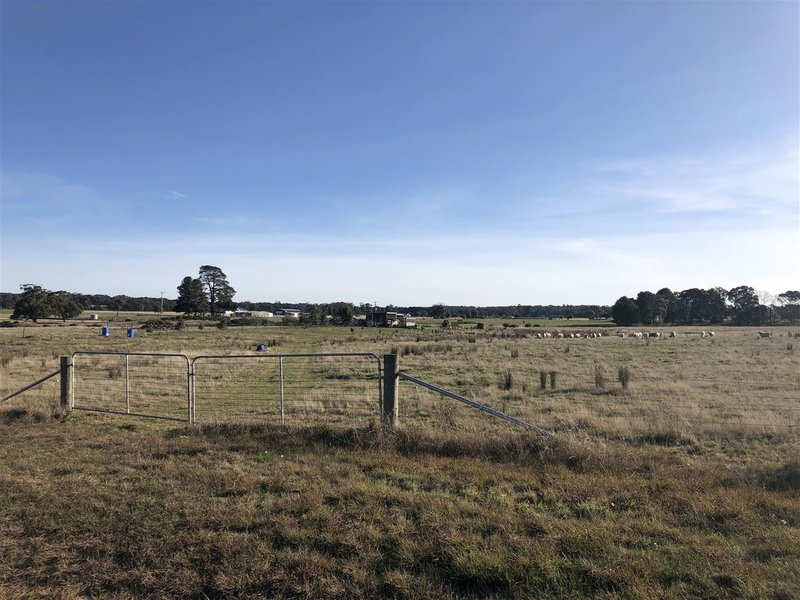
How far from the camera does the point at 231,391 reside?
54.7 ft

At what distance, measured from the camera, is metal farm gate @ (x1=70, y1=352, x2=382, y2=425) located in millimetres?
10742

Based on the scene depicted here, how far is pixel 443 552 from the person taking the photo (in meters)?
4.27

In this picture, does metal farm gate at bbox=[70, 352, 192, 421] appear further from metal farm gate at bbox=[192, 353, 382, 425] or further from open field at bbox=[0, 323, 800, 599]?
open field at bbox=[0, 323, 800, 599]

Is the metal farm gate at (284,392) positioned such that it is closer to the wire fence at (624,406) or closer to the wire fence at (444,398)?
the wire fence at (444,398)

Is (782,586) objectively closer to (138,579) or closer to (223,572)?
(223,572)

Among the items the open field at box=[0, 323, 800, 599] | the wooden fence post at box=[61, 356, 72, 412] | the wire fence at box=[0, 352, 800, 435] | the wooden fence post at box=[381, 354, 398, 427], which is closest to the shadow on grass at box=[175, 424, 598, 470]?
the open field at box=[0, 323, 800, 599]

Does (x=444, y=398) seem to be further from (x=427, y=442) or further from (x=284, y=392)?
(x=427, y=442)

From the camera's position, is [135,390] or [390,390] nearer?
[390,390]

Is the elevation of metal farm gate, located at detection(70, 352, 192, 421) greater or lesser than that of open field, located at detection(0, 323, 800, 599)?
lesser

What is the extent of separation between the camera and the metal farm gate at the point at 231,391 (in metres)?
10.7

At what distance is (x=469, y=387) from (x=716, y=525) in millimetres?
13403

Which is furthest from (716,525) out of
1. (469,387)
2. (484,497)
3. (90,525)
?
(469,387)

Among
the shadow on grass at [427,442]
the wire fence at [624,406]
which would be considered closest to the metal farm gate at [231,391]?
the shadow on grass at [427,442]

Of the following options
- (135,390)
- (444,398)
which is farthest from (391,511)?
(135,390)
